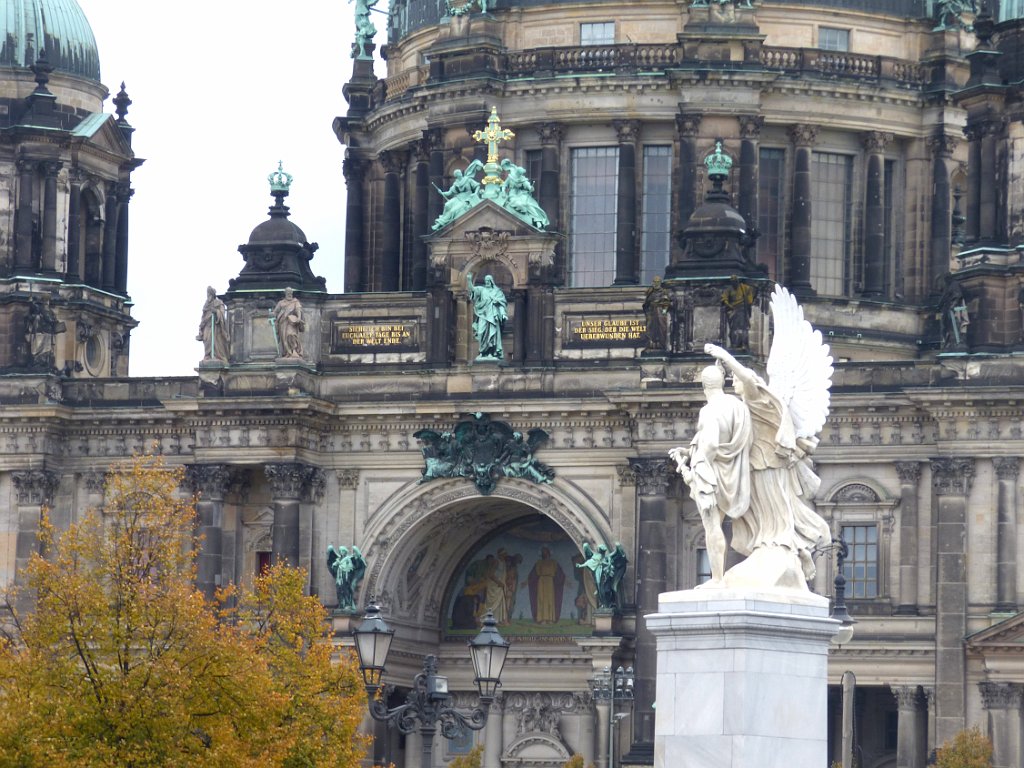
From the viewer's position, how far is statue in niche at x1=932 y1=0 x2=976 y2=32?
8950 centimetres

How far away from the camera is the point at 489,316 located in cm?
8188

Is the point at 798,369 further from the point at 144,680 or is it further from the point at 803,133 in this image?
the point at 803,133

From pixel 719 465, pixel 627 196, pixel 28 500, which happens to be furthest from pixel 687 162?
pixel 719 465

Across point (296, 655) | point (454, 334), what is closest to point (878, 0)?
point (454, 334)

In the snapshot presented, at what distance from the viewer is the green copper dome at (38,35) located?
87.8 meters

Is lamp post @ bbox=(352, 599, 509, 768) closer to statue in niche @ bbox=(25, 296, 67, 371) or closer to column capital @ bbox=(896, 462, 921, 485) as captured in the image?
column capital @ bbox=(896, 462, 921, 485)

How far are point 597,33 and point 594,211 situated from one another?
501cm

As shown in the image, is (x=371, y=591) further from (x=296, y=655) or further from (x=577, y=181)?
(x=296, y=655)

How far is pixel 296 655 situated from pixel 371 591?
22.5 metres

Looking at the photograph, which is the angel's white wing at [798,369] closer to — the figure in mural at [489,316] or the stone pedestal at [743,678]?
the stone pedestal at [743,678]

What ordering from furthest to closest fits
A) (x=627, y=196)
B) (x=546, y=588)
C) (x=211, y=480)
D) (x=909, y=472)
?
(x=627, y=196)
(x=546, y=588)
(x=211, y=480)
(x=909, y=472)

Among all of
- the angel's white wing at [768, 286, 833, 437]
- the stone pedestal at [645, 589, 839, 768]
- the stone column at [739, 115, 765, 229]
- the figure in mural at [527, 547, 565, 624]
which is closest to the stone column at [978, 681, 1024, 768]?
the figure in mural at [527, 547, 565, 624]

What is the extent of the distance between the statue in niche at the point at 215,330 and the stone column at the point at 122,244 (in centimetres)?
770

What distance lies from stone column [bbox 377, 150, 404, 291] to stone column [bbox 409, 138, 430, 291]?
191cm
